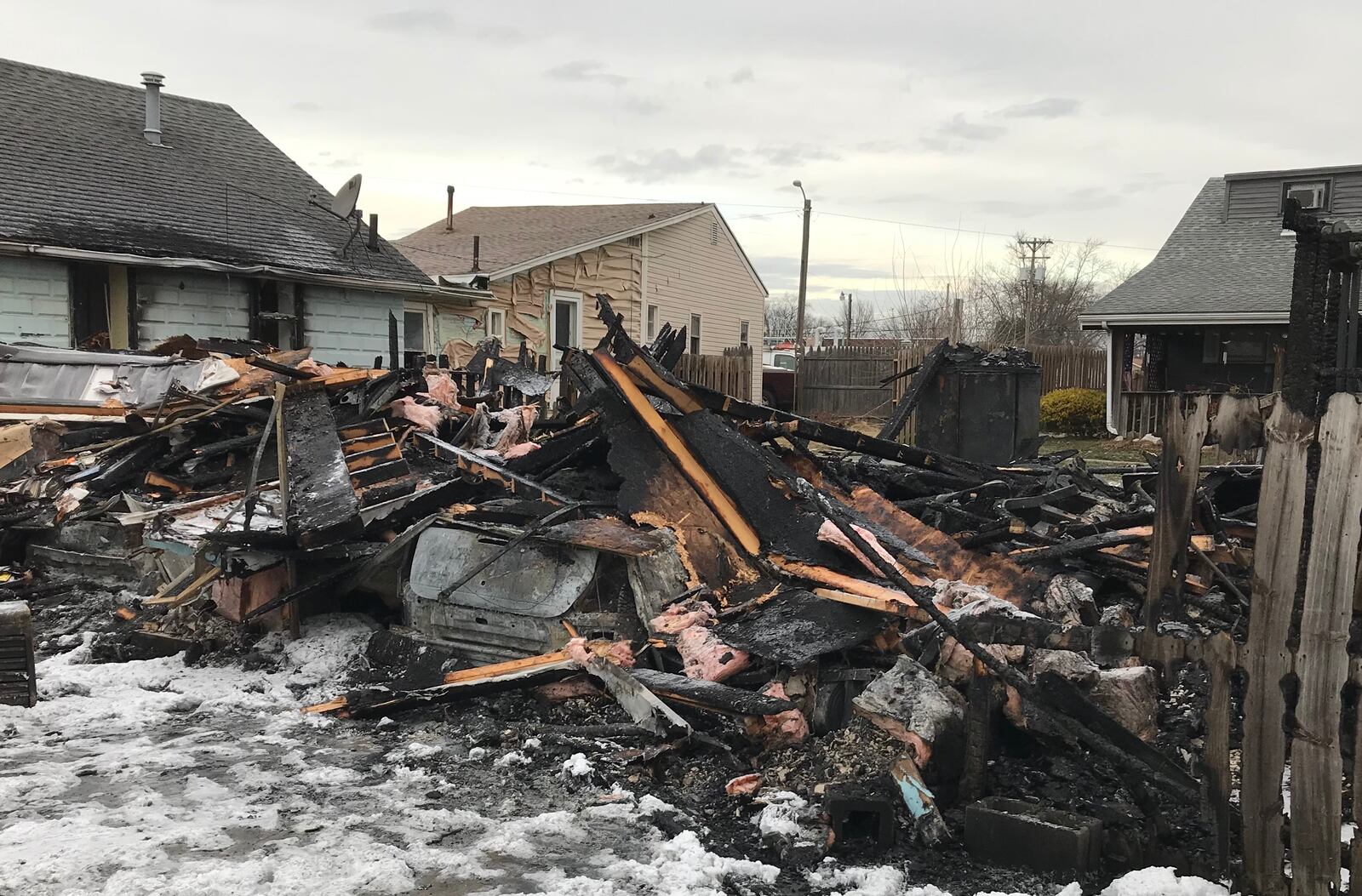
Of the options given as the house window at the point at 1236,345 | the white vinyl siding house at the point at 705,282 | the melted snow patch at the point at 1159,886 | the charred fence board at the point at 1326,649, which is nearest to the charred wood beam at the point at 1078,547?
the melted snow patch at the point at 1159,886

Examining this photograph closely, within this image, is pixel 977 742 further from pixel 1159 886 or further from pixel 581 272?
pixel 581 272

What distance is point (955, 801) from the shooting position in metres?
4.12

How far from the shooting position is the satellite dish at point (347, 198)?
1731 centimetres

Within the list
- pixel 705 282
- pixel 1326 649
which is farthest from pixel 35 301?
pixel 705 282

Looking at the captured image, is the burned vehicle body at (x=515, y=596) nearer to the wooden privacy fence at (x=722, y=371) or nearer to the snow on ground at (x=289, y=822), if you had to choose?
the snow on ground at (x=289, y=822)

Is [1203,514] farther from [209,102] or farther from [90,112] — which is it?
[209,102]

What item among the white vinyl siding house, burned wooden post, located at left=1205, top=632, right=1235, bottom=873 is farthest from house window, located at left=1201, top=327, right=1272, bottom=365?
burned wooden post, located at left=1205, top=632, right=1235, bottom=873

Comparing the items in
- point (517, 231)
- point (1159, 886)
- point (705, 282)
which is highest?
point (517, 231)

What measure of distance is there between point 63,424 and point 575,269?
1450cm

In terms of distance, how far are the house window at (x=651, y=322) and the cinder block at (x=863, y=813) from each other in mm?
21817

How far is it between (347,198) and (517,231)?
298 inches

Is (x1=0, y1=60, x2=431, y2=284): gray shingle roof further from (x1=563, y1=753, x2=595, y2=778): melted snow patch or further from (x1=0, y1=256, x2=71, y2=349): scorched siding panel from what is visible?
(x1=563, y1=753, x2=595, y2=778): melted snow patch

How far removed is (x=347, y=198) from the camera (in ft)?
57.7

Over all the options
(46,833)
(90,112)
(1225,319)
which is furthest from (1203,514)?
(90,112)
